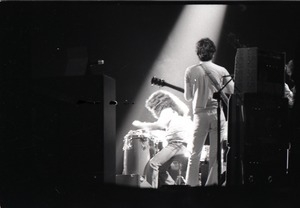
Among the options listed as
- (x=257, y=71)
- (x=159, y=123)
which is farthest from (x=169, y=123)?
(x=257, y=71)

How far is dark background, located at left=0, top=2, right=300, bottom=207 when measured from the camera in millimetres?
2166

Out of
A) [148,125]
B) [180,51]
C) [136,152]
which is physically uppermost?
[180,51]

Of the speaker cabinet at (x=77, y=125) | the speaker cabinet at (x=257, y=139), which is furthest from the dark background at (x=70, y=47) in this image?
the speaker cabinet at (x=257, y=139)

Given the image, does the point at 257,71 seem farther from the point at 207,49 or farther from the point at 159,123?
the point at 159,123

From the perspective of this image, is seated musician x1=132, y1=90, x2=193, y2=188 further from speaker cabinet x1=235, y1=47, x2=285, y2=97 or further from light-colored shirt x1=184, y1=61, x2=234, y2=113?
speaker cabinet x1=235, y1=47, x2=285, y2=97

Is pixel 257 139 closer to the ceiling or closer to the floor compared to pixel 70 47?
closer to the floor

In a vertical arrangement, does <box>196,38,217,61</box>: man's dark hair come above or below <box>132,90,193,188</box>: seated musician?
above

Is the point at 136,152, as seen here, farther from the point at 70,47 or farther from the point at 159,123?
the point at 70,47

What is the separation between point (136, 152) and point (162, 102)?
0.21 meters

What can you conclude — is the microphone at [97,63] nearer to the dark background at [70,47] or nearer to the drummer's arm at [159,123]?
the dark background at [70,47]

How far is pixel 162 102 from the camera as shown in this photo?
7.09 feet

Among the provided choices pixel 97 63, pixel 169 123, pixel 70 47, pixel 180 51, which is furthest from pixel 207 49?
pixel 70 47

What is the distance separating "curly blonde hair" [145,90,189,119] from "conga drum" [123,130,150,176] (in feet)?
0.32

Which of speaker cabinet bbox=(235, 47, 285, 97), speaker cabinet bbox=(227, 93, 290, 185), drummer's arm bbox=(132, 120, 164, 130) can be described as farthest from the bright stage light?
speaker cabinet bbox=(227, 93, 290, 185)
